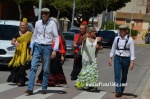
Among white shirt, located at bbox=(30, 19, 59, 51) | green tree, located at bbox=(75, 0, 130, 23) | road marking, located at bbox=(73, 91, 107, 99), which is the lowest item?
road marking, located at bbox=(73, 91, 107, 99)

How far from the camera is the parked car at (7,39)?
16141mm

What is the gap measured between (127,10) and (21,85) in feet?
315

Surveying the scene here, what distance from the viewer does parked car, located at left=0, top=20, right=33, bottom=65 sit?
1614cm

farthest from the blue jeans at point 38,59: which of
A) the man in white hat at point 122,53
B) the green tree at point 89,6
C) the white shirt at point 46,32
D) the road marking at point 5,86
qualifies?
the green tree at point 89,6

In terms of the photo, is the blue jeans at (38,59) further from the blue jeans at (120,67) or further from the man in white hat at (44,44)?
the blue jeans at (120,67)

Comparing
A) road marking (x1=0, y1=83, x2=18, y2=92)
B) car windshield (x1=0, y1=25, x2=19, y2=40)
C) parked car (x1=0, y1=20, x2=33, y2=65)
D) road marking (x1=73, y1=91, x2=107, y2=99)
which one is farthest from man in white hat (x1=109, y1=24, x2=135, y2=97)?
car windshield (x1=0, y1=25, x2=19, y2=40)

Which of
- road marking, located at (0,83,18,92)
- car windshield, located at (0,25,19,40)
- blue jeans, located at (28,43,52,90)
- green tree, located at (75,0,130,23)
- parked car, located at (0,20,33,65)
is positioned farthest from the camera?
green tree, located at (75,0,130,23)

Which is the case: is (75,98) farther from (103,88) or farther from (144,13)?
(144,13)

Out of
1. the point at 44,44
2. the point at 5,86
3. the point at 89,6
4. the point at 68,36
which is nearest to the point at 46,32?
the point at 44,44

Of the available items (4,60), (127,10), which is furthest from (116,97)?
(127,10)

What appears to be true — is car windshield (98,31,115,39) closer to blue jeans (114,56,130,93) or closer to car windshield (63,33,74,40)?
car windshield (63,33,74,40)

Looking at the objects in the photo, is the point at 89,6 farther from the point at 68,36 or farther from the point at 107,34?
the point at 68,36

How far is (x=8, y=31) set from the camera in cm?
1773

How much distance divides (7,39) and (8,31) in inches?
25.6
